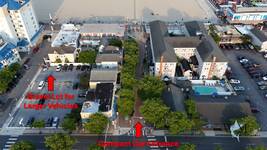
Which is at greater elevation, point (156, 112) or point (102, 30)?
point (102, 30)

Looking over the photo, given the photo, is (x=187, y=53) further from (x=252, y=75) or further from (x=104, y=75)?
(x=104, y=75)

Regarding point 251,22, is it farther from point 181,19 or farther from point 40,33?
point 40,33

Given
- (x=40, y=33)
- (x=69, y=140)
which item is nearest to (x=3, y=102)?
(x=69, y=140)

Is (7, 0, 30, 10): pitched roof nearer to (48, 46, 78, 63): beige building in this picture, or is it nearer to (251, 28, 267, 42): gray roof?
(48, 46, 78, 63): beige building

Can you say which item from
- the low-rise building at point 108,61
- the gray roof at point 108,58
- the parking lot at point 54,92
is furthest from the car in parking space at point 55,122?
the gray roof at point 108,58

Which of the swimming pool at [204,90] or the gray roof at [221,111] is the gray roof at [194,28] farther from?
the gray roof at [221,111]

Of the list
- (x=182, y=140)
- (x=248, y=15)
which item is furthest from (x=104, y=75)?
(x=248, y=15)
